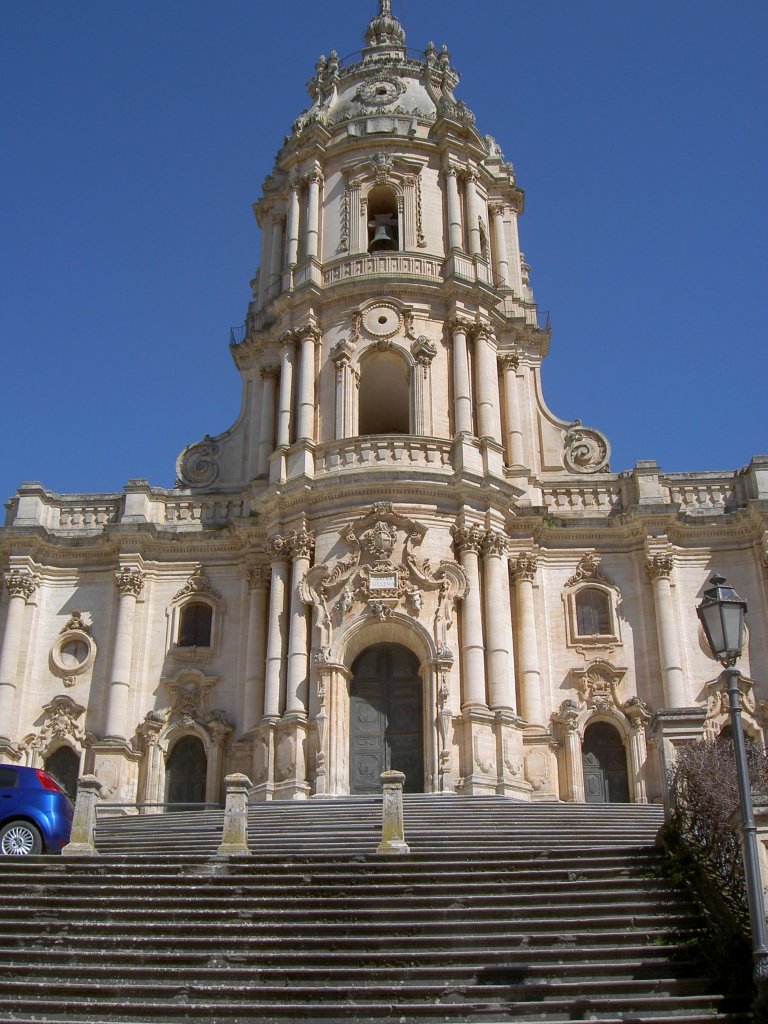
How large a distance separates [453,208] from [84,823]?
74.3 ft

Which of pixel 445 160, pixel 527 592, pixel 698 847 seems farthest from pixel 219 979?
pixel 445 160

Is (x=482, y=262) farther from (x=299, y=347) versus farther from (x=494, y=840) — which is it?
(x=494, y=840)

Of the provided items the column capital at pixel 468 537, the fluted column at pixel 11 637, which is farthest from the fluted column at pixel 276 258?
the fluted column at pixel 11 637

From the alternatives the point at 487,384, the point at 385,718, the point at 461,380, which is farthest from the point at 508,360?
the point at 385,718

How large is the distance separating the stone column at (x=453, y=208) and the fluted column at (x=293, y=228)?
4726 mm

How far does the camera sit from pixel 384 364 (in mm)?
33781

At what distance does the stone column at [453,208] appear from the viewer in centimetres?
3412

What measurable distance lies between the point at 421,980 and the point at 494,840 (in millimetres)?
6159

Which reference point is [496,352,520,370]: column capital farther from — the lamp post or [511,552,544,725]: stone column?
the lamp post

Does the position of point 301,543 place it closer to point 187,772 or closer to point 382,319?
point 187,772

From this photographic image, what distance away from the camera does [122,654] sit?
31.3 m

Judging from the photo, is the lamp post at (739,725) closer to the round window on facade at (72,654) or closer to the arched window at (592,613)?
the arched window at (592,613)

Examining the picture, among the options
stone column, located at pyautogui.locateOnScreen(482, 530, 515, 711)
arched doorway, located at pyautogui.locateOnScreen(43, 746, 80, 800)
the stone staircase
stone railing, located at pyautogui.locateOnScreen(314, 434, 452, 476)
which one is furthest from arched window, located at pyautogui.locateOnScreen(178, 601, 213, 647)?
the stone staircase

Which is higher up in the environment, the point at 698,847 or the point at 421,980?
the point at 698,847
